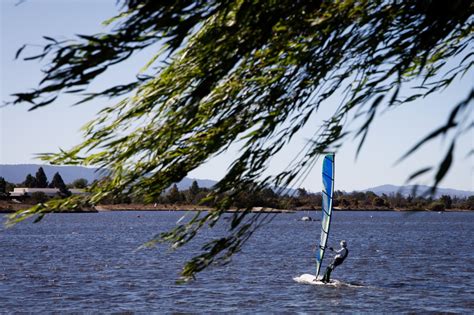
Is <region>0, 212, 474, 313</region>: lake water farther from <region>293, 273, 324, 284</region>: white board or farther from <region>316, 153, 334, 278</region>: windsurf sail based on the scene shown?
<region>316, 153, 334, 278</region>: windsurf sail

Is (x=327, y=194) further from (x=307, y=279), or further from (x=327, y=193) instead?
(x=307, y=279)

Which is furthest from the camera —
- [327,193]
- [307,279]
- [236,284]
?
[307,279]

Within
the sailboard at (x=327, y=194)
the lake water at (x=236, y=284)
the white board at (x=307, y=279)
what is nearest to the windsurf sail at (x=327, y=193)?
the sailboard at (x=327, y=194)

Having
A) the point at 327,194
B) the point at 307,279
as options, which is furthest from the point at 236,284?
the point at 327,194

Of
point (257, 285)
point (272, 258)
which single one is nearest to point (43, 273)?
point (257, 285)

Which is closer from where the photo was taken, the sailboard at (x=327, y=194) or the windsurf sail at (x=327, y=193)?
the sailboard at (x=327, y=194)

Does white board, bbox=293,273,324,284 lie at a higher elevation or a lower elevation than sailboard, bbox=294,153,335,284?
lower

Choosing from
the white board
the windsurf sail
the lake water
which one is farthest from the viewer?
the white board

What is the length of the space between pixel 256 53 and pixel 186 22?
624 mm

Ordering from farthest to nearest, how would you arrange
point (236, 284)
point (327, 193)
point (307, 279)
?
point (307, 279)
point (236, 284)
point (327, 193)

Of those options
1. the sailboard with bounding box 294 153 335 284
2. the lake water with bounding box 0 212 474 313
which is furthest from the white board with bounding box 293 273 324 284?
the sailboard with bounding box 294 153 335 284

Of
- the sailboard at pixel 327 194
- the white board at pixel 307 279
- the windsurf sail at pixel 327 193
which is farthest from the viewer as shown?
the white board at pixel 307 279

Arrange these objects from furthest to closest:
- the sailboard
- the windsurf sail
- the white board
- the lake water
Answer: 1. the white board
2. the windsurf sail
3. the sailboard
4. the lake water

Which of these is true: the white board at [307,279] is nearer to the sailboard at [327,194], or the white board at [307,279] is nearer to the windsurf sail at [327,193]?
the sailboard at [327,194]
